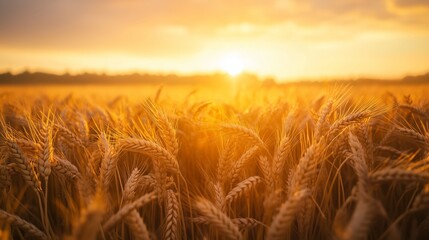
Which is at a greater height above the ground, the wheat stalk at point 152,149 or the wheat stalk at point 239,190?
the wheat stalk at point 152,149

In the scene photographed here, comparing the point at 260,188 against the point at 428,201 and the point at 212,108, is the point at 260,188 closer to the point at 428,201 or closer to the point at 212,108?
the point at 428,201

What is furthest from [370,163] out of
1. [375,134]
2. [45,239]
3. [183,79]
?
[183,79]

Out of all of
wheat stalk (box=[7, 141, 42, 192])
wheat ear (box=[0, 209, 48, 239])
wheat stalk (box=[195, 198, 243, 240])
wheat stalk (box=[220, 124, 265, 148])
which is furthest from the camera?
wheat stalk (box=[220, 124, 265, 148])

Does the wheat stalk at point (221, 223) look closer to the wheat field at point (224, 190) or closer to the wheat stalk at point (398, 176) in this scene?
the wheat field at point (224, 190)

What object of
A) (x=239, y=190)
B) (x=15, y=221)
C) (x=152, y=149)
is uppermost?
(x=152, y=149)

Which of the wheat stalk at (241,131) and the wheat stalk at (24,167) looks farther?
the wheat stalk at (241,131)

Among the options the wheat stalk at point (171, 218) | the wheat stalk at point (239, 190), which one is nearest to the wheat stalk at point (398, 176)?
the wheat stalk at point (239, 190)

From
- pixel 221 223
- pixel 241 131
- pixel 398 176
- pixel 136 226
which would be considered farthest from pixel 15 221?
pixel 398 176

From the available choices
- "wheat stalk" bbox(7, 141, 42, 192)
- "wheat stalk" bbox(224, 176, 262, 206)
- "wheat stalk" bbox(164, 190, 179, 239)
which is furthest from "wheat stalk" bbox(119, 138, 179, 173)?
"wheat stalk" bbox(7, 141, 42, 192)

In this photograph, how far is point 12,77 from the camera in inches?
1420

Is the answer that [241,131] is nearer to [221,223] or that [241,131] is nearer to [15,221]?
[221,223]

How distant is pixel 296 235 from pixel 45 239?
117 centimetres

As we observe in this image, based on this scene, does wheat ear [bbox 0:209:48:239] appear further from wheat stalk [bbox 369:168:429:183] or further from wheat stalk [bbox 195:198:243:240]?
wheat stalk [bbox 369:168:429:183]

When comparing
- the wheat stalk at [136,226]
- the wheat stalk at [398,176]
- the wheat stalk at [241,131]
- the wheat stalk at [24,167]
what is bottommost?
the wheat stalk at [136,226]
